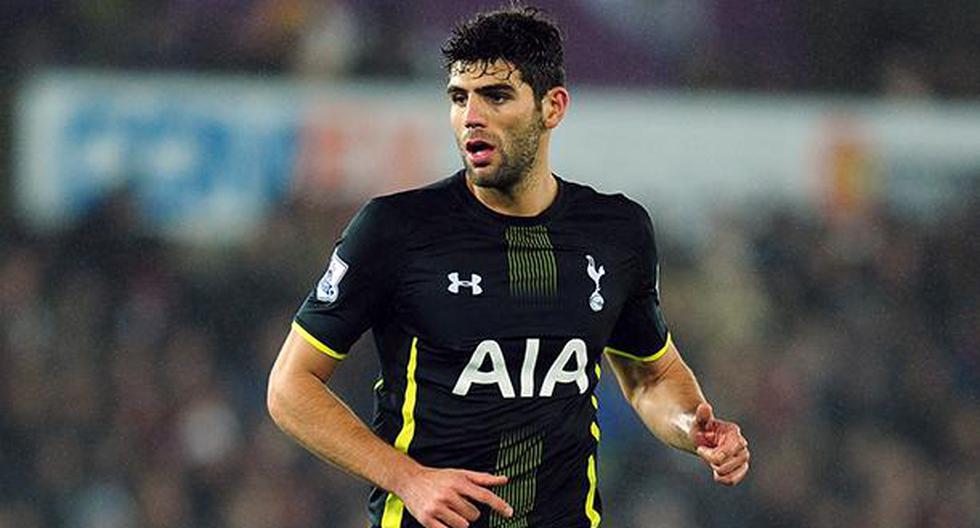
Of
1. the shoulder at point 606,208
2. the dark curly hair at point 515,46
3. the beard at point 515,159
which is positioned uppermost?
the dark curly hair at point 515,46

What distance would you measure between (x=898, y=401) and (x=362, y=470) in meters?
7.14

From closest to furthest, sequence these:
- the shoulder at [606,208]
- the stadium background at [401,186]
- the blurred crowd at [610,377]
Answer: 1. the shoulder at [606,208]
2. the blurred crowd at [610,377]
3. the stadium background at [401,186]

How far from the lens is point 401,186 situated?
10742mm

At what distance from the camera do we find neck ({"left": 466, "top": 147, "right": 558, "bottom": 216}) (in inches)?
169

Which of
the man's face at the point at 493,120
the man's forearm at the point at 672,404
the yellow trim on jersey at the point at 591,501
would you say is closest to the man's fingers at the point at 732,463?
the man's forearm at the point at 672,404

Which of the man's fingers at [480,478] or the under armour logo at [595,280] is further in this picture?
the under armour logo at [595,280]

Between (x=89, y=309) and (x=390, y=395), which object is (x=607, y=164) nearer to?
(x=89, y=309)

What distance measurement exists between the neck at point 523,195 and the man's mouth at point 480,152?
106 millimetres

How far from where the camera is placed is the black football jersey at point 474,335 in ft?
13.7

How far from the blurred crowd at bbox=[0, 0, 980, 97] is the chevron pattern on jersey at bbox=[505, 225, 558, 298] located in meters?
6.52

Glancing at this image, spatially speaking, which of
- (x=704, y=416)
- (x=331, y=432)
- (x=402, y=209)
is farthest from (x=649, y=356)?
(x=331, y=432)

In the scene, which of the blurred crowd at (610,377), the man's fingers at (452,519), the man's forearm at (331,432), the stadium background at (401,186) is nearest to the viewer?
the man's fingers at (452,519)

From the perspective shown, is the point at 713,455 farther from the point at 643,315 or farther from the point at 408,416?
the point at 408,416

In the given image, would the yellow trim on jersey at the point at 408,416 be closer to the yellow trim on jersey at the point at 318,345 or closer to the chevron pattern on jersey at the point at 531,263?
the yellow trim on jersey at the point at 318,345
